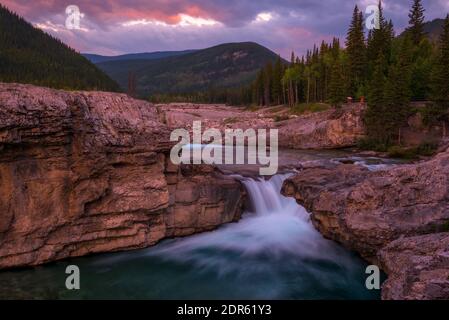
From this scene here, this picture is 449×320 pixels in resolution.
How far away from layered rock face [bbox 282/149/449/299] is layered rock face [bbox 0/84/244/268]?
18.4ft

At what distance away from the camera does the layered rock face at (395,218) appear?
9523mm

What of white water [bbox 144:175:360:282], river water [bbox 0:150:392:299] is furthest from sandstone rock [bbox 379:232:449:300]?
white water [bbox 144:175:360:282]

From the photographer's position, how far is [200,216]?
1669cm

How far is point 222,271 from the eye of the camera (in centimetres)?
1388

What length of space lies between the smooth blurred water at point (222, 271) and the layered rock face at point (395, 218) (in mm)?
1243

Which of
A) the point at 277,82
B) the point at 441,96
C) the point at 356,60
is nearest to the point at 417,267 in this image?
Answer: the point at 441,96

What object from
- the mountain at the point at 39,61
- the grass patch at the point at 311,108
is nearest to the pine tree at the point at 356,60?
the grass patch at the point at 311,108

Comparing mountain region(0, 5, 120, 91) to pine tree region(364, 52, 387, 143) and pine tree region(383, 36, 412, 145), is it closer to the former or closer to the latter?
pine tree region(364, 52, 387, 143)

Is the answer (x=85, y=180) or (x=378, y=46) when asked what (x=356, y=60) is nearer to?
(x=378, y=46)

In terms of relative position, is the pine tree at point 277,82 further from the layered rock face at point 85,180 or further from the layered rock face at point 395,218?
Result: the layered rock face at point 85,180

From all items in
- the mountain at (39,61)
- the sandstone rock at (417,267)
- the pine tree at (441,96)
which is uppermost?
the mountain at (39,61)

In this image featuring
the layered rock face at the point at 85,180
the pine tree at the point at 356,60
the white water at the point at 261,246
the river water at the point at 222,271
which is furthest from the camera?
the pine tree at the point at 356,60

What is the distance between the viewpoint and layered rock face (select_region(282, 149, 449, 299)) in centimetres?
952

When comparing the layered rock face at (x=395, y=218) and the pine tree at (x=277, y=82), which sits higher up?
the pine tree at (x=277, y=82)
